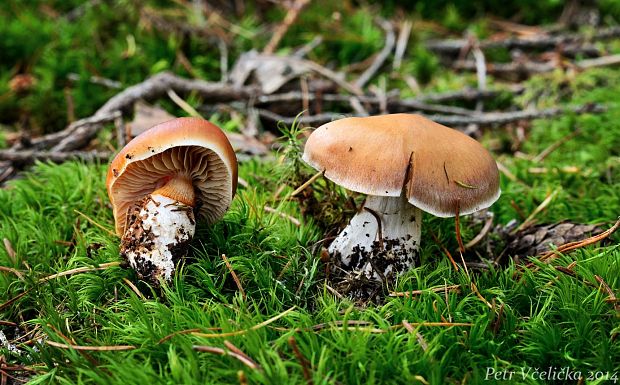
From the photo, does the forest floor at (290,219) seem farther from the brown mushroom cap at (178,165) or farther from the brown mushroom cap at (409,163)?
the brown mushroom cap at (409,163)

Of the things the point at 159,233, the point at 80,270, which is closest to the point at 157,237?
the point at 159,233

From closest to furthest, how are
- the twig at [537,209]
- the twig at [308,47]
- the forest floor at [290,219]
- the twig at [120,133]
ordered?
the forest floor at [290,219], the twig at [537,209], the twig at [120,133], the twig at [308,47]

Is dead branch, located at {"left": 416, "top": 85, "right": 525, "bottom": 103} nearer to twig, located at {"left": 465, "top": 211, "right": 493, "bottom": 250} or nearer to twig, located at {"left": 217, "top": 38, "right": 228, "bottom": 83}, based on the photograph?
twig, located at {"left": 217, "top": 38, "right": 228, "bottom": 83}

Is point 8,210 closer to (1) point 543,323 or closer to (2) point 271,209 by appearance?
(2) point 271,209

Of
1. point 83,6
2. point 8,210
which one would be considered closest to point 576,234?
point 8,210

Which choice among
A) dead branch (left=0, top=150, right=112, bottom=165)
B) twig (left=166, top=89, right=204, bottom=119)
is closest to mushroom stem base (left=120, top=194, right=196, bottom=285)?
dead branch (left=0, top=150, right=112, bottom=165)

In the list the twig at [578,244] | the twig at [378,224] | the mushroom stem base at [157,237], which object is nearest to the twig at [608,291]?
the twig at [578,244]

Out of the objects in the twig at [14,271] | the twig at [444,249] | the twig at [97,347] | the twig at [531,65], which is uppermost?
the twig at [531,65]
